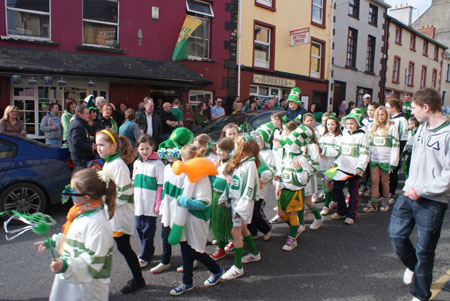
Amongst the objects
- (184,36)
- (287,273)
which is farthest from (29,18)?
(287,273)

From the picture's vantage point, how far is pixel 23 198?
5.21m

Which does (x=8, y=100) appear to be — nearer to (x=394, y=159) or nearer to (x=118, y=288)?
(x=118, y=288)

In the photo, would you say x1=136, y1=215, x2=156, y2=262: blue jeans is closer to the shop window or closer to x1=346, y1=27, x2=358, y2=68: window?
the shop window

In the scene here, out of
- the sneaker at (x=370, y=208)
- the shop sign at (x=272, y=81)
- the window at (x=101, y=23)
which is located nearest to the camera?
the sneaker at (x=370, y=208)

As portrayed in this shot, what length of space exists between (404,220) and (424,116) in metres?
0.97

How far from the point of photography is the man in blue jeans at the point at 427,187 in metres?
2.98

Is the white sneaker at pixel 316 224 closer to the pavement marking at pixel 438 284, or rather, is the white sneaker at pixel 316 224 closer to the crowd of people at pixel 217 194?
the crowd of people at pixel 217 194

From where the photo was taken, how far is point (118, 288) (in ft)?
11.4

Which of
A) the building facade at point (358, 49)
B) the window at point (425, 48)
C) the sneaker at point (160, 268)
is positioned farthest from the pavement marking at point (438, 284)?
the window at point (425, 48)

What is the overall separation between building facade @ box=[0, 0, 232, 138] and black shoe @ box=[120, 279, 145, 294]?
7.45m

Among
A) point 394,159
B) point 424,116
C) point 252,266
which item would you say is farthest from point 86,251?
point 394,159

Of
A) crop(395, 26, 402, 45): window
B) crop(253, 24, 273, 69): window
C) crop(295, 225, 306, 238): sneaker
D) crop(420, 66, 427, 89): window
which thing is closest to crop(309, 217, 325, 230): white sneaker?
A: crop(295, 225, 306, 238): sneaker

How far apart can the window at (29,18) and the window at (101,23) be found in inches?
44.3

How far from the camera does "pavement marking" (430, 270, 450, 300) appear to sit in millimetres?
3505
